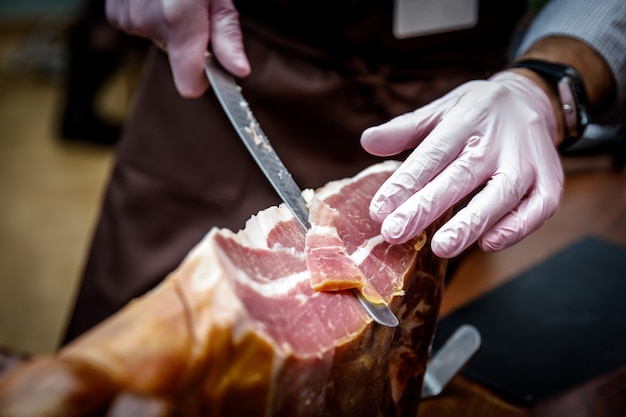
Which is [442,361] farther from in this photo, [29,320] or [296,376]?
[29,320]

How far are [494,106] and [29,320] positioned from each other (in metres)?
2.71

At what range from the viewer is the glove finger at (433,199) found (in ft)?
3.36

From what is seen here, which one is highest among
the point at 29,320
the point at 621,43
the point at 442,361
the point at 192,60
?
the point at 192,60

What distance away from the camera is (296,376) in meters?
0.84

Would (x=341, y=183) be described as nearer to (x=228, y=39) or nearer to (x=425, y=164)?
(x=425, y=164)

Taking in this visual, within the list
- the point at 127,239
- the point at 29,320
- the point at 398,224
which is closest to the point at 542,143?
the point at 398,224

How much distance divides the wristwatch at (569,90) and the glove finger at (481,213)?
311 millimetres

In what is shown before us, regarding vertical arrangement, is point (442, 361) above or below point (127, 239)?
below

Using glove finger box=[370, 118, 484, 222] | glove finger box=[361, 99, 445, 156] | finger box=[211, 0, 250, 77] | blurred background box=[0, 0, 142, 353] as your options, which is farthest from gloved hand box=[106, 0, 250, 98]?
blurred background box=[0, 0, 142, 353]

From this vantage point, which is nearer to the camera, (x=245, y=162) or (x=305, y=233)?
(x=305, y=233)

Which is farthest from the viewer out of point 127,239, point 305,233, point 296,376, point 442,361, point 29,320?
point 29,320

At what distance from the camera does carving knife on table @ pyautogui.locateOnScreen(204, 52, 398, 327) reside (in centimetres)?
94

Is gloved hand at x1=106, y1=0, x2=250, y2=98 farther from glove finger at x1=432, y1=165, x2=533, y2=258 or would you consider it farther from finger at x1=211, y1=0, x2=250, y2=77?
glove finger at x1=432, y1=165, x2=533, y2=258

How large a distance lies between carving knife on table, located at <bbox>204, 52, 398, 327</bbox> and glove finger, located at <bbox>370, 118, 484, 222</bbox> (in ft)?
0.44
